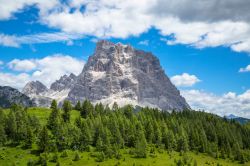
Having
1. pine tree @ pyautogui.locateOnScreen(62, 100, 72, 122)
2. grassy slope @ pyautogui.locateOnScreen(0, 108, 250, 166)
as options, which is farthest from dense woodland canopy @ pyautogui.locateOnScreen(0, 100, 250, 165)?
grassy slope @ pyautogui.locateOnScreen(0, 108, 250, 166)

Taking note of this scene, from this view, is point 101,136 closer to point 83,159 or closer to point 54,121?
point 83,159

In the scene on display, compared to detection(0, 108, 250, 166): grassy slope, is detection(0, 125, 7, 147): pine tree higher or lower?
higher

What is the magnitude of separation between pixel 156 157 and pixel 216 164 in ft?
98.4

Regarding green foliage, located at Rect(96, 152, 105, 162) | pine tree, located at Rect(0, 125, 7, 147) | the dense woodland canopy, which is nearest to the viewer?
green foliage, located at Rect(96, 152, 105, 162)

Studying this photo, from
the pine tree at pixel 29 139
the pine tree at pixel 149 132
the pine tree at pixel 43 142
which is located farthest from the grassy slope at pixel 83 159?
the pine tree at pixel 149 132

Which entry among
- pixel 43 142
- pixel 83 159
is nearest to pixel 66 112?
pixel 43 142

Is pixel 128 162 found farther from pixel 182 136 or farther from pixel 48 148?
pixel 182 136

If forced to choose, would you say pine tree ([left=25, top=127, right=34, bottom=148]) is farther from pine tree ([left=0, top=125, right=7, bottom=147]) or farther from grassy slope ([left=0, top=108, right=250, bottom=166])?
pine tree ([left=0, top=125, right=7, bottom=147])

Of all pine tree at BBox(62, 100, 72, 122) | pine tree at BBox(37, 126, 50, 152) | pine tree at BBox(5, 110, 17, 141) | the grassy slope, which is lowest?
the grassy slope

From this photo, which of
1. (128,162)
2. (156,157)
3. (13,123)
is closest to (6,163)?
(13,123)

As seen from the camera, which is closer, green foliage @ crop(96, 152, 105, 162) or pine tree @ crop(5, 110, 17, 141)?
green foliage @ crop(96, 152, 105, 162)

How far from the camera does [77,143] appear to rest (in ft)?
445

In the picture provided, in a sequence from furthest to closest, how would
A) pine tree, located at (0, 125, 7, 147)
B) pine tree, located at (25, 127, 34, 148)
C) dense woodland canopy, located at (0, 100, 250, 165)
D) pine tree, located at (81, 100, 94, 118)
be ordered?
pine tree, located at (81, 100, 94, 118)
dense woodland canopy, located at (0, 100, 250, 165)
pine tree, located at (0, 125, 7, 147)
pine tree, located at (25, 127, 34, 148)

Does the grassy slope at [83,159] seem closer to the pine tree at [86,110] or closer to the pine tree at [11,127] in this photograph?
the pine tree at [11,127]
